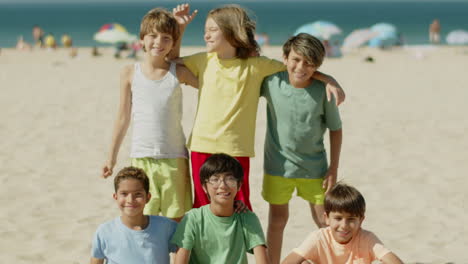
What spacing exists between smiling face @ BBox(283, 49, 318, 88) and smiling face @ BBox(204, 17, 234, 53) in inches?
16.7

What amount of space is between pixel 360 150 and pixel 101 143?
4046 millimetres

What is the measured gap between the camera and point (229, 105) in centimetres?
402

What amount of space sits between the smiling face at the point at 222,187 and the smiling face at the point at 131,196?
419 mm

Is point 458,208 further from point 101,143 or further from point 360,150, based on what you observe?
point 101,143

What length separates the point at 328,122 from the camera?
13.6 ft

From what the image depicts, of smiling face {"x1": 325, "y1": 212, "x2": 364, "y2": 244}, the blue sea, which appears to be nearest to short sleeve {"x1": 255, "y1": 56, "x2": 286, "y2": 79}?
smiling face {"x1": 325, "y1": 212, "x2": 364, "y2": 244}

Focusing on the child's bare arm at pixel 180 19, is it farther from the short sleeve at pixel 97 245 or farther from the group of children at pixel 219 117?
the short sleeve at pixel 97 245

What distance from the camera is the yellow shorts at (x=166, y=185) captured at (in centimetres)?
407

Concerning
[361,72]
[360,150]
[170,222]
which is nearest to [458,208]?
[360,150]

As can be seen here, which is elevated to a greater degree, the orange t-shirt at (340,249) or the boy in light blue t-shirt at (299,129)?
the boy in light blue t-shirt at (299,129)

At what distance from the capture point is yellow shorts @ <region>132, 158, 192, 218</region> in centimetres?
407

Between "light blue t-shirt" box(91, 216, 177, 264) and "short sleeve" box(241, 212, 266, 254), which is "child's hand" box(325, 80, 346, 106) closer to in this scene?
"short sleeve" box(241, 212, 266, 254)

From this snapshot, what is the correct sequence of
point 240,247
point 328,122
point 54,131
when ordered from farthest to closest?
1. point 54,131
2. point 328,122
3. point 240,247

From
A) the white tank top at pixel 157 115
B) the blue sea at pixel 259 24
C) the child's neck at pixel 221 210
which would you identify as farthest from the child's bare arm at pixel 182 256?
the blue sea at pixel 259 24
